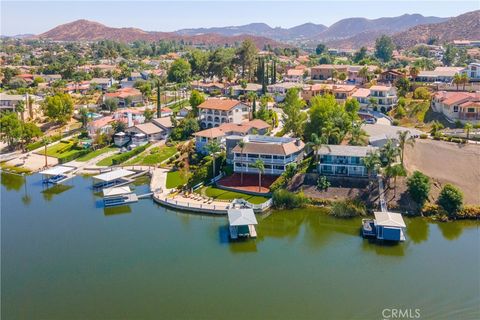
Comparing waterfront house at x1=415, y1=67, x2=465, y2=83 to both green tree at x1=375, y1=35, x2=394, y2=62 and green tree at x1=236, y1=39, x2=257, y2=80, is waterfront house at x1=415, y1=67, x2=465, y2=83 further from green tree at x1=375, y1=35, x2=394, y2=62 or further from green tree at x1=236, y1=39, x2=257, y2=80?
green tree at x1=375, y1=35, x2=394, y2=62

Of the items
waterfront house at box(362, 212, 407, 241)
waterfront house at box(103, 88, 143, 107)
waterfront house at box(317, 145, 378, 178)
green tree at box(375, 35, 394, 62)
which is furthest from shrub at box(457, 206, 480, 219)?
green tree at box(375, 35, 394, 62)

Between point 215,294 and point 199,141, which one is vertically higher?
point 199,141

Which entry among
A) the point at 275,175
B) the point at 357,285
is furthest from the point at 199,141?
the point at 357,285

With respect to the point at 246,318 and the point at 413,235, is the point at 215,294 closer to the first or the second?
the point at 246,318

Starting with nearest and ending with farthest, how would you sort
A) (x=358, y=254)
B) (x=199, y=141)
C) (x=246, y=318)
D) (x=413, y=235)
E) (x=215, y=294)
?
(x=246, y=318), (x=215, y=294), (x=358, y=254), (x=413, y=235), (x=199, y=141)

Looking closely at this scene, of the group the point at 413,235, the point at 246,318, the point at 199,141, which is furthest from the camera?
the point at 199,141

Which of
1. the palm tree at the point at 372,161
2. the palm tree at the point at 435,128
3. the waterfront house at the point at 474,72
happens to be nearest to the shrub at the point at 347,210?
the palm tree at the point at 372,161

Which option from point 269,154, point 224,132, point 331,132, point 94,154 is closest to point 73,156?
point 94,154
